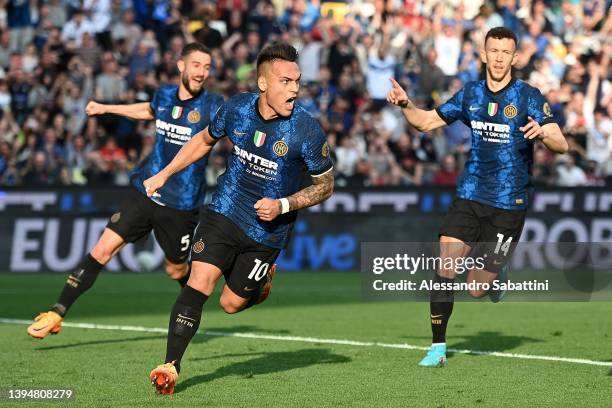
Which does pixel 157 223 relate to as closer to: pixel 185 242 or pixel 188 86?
pixel 185 242

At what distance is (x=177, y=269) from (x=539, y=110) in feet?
14.0

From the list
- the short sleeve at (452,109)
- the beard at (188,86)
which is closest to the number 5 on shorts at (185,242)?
the beard at (188,86)

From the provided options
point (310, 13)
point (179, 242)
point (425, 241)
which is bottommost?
point (425, 241)

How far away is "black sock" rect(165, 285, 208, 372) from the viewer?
9.45 metres

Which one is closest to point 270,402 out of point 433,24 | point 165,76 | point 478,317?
point 478,317

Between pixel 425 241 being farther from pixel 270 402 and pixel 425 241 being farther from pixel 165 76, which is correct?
pixel 270 402

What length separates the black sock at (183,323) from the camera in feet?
31.0

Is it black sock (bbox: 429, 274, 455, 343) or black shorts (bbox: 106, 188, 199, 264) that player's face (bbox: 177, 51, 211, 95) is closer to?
black shorts (bbox: 106, 188, 199, 264)

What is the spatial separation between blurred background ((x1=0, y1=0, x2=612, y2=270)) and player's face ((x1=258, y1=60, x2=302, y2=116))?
37.1ft

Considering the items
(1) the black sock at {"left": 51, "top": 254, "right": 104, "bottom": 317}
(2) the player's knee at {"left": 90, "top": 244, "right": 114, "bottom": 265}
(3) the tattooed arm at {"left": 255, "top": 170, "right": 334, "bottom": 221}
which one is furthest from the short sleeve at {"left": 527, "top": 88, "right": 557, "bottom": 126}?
(1) the black sock at {"left": 51, "top": 254, "right": 104, "bottom": 317}

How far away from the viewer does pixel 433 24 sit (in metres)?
27.0

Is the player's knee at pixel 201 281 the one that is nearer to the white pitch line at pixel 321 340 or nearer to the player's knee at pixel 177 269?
the white pitch line at pixel 321 340

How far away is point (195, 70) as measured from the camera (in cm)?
1267

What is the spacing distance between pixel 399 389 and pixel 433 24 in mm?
18097
